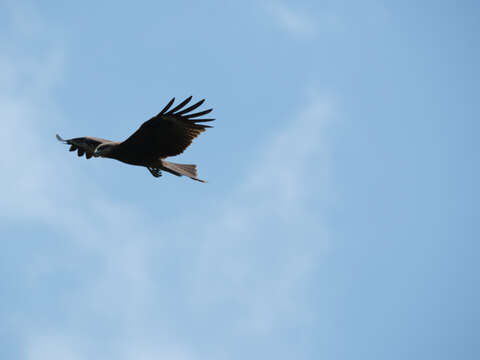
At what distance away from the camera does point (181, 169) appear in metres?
10.3

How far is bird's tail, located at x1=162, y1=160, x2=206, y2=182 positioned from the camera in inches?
397

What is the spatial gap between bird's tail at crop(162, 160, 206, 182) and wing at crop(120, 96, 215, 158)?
19 cm

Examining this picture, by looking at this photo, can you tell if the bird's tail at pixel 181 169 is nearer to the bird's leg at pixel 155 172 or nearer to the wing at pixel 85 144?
the bird's leg at pixel 155 172

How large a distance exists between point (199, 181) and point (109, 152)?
59.7 inches

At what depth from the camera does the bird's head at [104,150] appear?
10.2 m

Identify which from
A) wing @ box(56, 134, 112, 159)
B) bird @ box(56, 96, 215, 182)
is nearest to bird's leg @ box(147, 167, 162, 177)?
bird @ box(56, 96, 215, 182)

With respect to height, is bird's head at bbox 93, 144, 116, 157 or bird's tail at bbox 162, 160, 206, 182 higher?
bird's tail at bbox 162, 160, 206, 182

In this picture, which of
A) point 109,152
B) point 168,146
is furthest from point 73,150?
point 168,146

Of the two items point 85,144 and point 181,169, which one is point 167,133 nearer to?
point 181,169

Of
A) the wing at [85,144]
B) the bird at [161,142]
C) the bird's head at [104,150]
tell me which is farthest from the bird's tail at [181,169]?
the wing at [85,144]

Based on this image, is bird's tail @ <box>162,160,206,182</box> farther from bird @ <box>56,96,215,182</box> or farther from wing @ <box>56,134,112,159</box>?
wing @ <box>56,134,112,159</box>

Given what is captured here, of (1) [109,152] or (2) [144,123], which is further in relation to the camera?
(1) [109,152]

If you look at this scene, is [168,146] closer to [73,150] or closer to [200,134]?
[200,134]

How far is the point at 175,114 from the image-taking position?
945cm
